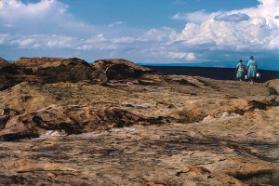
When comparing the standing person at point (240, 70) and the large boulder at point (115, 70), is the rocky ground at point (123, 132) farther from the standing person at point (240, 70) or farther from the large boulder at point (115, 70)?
the standing person at point (240, 70)

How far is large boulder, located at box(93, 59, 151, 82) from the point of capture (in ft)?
88.8

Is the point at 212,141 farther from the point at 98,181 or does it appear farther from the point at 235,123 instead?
the point at 98,181

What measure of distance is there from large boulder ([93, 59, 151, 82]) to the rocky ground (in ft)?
0.82

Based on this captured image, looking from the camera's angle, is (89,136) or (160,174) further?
(89,136)

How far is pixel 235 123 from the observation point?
1820cm

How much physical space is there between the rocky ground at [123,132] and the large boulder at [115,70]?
0.25 metres

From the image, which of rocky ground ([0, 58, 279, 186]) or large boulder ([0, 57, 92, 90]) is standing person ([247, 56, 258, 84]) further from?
large boulder ([0, 57, 92, 90])

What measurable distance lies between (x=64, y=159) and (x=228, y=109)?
7338 mm

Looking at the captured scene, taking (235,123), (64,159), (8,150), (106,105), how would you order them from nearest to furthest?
(64,159)
(8,150)
(235,123)
(106,105)

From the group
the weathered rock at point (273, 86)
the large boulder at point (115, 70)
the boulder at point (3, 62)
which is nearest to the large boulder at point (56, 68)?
the large boulder at point (115, 70)

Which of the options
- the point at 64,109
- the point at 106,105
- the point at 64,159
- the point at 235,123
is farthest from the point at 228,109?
the point at 64,159

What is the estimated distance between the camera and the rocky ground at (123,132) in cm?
1358

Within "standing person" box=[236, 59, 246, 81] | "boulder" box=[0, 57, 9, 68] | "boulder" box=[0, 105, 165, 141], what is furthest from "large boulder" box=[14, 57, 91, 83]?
"standing person" box=[236, 59, 246, 81]

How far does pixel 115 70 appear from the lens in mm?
28688
